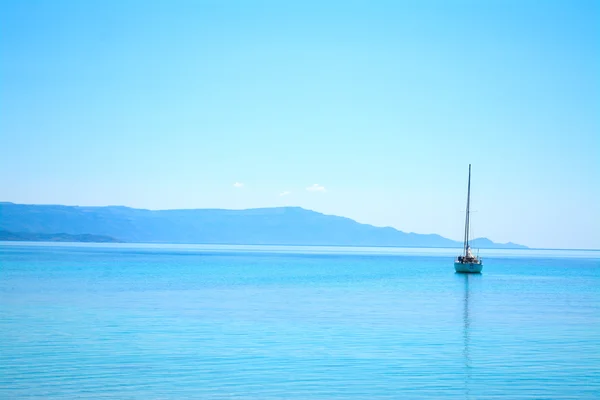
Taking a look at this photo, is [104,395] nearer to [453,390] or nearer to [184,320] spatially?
[453,390]

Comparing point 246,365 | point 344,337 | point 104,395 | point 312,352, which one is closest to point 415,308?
point 344,337

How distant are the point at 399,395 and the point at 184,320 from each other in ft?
48.0

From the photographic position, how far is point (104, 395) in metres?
16.3

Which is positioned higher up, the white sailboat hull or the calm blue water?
the white sailboat hull

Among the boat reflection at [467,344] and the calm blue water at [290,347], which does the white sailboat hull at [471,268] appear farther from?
the calm blue water at [290,347]

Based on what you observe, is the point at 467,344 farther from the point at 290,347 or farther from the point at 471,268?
the point at 471,268

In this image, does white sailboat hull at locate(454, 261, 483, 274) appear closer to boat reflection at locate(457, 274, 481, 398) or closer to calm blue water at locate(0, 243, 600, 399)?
boat reflection at locate(457, 274, 481, 398)

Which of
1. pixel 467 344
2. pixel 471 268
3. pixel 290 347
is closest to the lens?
pixel 290 347

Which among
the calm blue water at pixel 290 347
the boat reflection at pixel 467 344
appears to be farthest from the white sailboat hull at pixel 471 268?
the calm blue water at pixel 290 347

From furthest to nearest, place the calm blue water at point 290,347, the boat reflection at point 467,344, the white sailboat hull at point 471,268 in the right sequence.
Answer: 1. the white sailboat hull at point 471,268
2. the boat reflection at point 467,344
3. the calm blue water at point 290,347

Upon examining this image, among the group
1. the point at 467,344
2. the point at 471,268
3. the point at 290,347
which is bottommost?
the point at 290,347

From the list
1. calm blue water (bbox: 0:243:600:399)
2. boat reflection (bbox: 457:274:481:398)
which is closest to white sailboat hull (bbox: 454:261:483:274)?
boat reflection (bbox: 457:274:481:398)

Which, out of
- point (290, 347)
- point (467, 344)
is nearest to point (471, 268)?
point (467, 344)

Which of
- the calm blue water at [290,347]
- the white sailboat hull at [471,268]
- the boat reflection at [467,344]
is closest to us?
the calm blue water at [290,347]
